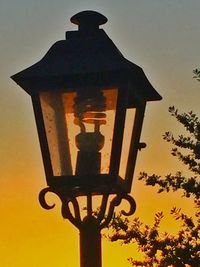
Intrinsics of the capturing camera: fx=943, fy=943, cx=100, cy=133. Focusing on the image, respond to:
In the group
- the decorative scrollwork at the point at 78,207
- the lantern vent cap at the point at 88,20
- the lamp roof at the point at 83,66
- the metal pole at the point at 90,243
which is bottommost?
the metal pole at the point at 90,243

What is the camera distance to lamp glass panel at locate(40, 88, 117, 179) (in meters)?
6.05

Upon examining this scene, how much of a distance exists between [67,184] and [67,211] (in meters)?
0.19

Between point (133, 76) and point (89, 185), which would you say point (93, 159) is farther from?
point (133, 76)

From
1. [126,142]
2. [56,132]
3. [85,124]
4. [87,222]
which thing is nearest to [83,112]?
[85,124]

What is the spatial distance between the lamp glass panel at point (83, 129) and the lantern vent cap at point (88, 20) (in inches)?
25.0

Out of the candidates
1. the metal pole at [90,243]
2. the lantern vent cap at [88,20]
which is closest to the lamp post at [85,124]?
the metal pole at [90,243]

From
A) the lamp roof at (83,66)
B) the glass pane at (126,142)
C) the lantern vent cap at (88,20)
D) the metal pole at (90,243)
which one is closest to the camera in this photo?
the lamp roof at (83,66)

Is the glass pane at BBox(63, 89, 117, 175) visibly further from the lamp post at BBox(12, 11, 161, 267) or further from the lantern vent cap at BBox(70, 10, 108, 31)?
the lantern vent cap at BBox(70, 10, 108, 31)

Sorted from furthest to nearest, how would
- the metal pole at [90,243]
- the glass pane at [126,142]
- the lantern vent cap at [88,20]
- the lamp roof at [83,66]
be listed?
the lantern vent cap at [88,20] → the glass pane at [126,142] → the metal pole at [90,243] → the lamp roof at [83,66]

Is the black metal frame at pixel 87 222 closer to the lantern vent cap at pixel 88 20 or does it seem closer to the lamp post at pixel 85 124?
the lamp post at pixel 85 124

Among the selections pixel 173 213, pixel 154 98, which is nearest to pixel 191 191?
pixel 173 213

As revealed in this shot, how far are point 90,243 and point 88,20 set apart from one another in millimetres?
1544

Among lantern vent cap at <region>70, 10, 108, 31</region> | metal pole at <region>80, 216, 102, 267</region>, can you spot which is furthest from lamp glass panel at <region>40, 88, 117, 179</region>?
lantern vent cap at <region>70, 10, 108, 31</region>

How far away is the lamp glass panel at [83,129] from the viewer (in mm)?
6055
